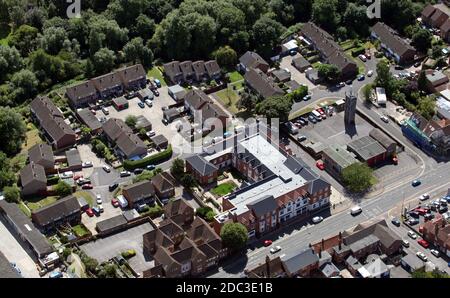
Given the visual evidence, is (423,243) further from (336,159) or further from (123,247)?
(123,247)

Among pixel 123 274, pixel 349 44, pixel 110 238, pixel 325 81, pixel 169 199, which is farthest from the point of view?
pixel 349 44

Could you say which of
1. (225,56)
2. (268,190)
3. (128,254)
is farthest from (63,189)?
(225,56)

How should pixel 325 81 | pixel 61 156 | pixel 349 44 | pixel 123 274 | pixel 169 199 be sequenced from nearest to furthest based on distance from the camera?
pixel 123 274, pixel 169 199, pixel 61 156, pixel 325 81, pixel 349 44

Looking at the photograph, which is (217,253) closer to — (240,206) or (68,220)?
(240,206)

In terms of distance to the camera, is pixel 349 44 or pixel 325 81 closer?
pixel 325 81

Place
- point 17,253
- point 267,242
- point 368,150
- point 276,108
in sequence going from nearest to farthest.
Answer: point 17,253, point 267,242, point 368,150, point 276,108

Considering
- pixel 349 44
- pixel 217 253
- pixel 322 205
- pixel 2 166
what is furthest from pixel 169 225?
pixel 349 44
